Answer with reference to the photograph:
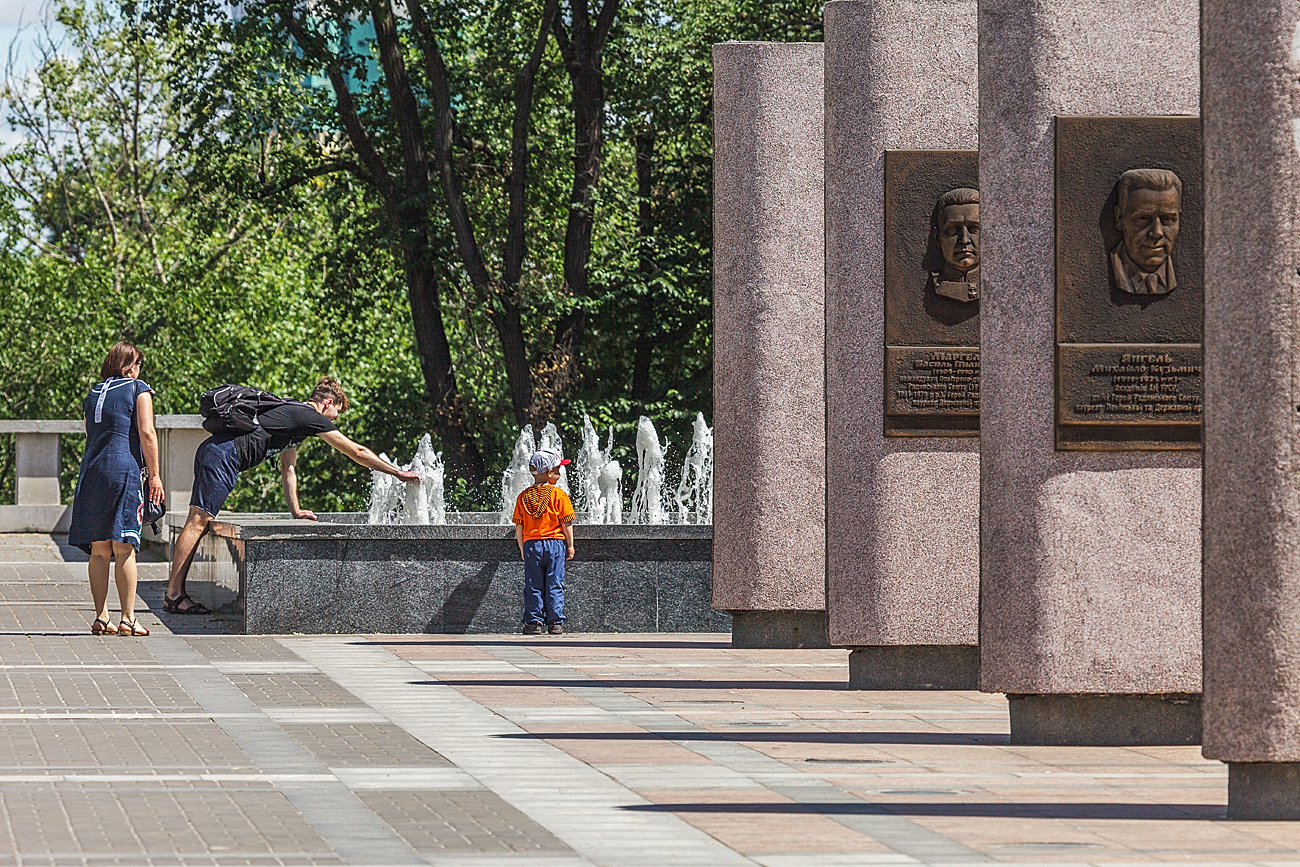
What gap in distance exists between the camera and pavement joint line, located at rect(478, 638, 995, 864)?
6.54 metres

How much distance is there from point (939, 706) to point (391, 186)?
61.5 feet

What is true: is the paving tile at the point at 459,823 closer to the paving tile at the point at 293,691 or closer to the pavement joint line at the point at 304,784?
the pavement joint line at the point at 304,784

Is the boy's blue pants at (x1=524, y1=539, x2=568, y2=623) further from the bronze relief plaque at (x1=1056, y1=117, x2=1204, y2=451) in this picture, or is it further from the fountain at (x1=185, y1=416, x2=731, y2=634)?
the bronze relief plaque at (x1=1056, y1=117, x2=1204, y2=451)

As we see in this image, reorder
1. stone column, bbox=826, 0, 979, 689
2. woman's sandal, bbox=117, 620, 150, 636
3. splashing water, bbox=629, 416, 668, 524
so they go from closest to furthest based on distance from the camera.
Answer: stone column, bbox=826, 0, 979, 689 < woman's sandal, bbox=117, 620, 150, 636 < splashing water, bbox=629, 416, 668, 524

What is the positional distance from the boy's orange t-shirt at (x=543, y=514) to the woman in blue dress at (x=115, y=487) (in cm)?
232

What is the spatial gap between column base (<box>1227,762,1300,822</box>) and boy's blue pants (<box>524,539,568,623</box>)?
7.36 metres

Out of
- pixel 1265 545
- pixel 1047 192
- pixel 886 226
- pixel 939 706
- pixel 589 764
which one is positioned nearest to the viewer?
pixel 1265 545

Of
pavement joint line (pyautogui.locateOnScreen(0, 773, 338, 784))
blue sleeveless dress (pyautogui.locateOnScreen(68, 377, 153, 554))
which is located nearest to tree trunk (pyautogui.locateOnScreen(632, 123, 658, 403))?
blue sleeveless dress (pyautogui.locateOnScreen(68, 377, 153, 554))

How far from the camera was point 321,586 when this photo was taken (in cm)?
1421

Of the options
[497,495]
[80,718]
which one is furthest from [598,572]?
[497,495]

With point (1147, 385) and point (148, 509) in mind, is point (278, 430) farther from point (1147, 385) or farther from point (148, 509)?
point (1147, 385)

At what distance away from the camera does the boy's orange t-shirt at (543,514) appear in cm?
1406

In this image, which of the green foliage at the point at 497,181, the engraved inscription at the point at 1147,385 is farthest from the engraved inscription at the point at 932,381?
the green foliage at the point at 497,181

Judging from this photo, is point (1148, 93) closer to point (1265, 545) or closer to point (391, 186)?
point (1265, 545)
